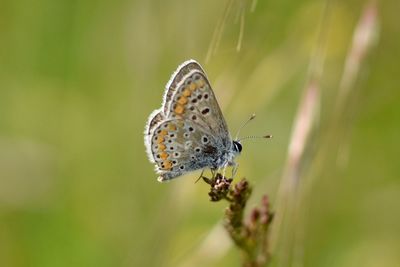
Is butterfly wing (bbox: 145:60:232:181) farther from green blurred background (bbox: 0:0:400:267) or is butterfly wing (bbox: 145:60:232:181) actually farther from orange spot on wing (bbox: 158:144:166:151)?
green blurred background (bbox: 0:0:400:267)

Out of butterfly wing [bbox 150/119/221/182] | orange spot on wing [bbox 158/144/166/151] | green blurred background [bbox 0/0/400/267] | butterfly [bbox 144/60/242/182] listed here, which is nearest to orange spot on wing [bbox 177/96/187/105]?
butterfly [bbox 144/60/242/182]

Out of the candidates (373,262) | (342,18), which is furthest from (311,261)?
(342,18)

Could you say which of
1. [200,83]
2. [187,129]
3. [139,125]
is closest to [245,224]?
[200,83]

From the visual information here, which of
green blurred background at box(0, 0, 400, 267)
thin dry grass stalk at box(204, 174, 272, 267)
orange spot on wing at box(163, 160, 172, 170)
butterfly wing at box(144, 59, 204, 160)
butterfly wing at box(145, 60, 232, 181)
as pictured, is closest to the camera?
thin dry grass stalk at box(204, 174, 272, 267)

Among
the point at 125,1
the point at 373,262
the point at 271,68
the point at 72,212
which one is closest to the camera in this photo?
the point at 271,68

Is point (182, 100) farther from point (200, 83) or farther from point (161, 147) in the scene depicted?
point (161, 147)

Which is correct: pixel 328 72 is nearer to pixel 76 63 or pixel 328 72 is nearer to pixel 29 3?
pixel 76 63
